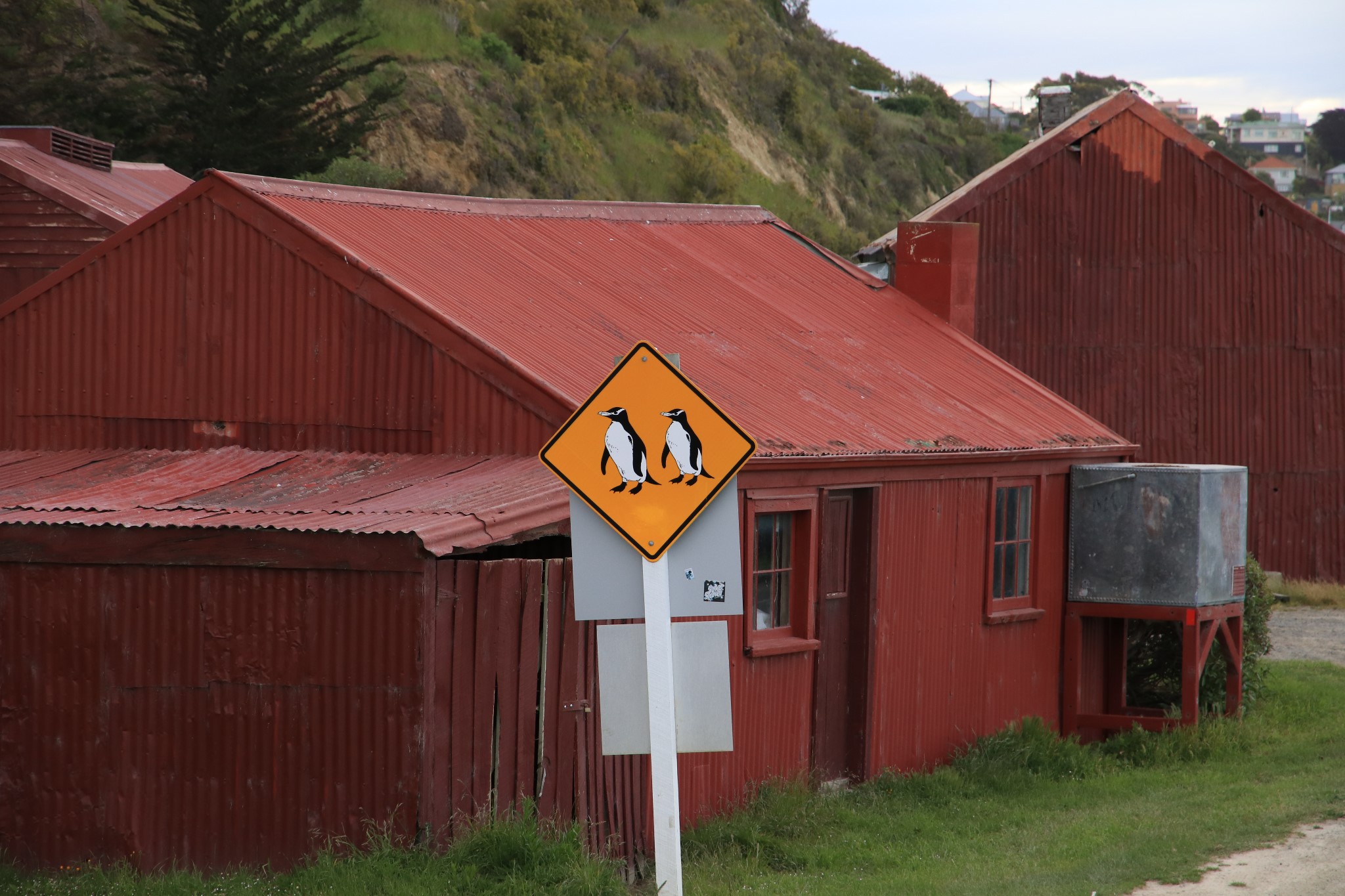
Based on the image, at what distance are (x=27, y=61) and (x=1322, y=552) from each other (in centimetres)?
2110

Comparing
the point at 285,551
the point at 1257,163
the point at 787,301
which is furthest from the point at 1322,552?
the point at 1257,163

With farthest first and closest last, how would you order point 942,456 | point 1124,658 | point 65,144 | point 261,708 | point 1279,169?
point 1279,169 < point 65,144 < point 1124,658 < point 942,456 < point 261,708

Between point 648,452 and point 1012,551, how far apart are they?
7683 millimetres

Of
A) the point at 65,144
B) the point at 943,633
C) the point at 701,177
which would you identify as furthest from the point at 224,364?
the point at 701,177

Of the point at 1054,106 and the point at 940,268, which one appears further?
the point at 1054,106

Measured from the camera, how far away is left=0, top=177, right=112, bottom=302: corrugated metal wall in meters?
14.9

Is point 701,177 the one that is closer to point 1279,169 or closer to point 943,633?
point 943,633

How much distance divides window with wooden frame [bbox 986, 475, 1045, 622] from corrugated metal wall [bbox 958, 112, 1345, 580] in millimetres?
9826

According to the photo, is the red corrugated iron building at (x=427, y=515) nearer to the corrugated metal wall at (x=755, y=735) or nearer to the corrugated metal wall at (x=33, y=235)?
the corrugated metal wall at (x=755, y=735)

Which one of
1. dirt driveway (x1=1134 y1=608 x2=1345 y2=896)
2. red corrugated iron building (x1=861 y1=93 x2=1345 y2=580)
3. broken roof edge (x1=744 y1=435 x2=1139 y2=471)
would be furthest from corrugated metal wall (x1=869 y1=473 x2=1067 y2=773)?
red corrugated iron building (x1=861 y1=93 x2=1345 y2=580)

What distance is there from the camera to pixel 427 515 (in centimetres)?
818

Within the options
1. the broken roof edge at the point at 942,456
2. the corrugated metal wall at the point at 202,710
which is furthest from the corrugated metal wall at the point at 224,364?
the corrugated metal wall at the point at 202,710

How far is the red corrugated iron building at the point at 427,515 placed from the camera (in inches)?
313

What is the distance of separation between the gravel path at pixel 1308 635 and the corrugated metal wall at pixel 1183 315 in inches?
79.7
